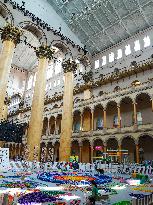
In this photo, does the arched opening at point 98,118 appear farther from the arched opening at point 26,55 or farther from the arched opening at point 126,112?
the arched opening at point 26,55

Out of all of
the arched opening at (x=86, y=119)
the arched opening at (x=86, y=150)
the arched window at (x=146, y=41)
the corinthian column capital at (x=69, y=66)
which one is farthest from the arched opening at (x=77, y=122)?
the arched window at (x=146, y=41)

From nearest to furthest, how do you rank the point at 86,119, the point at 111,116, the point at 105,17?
1. the point at 111,116
2. the point at 105,17
3. the point at 86,119

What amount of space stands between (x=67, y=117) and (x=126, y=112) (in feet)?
24.9

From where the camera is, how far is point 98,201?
16.3 feet

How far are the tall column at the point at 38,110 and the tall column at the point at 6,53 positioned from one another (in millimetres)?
3119

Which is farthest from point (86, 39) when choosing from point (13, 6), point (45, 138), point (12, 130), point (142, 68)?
point (12, 130)

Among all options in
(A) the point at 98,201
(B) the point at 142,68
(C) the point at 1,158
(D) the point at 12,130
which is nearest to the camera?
(A) the point at 98,201

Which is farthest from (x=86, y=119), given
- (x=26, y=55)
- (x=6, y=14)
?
(x=26, y=55)

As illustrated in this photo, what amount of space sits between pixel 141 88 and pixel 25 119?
21873 mm

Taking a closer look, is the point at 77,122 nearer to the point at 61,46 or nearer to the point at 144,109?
the point at 144,109

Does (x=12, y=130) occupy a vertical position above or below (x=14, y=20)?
below

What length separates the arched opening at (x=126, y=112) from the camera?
2333 centimetres

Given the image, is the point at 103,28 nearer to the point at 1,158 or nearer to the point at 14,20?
the point at 14,20

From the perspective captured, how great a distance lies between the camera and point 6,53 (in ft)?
56.4
